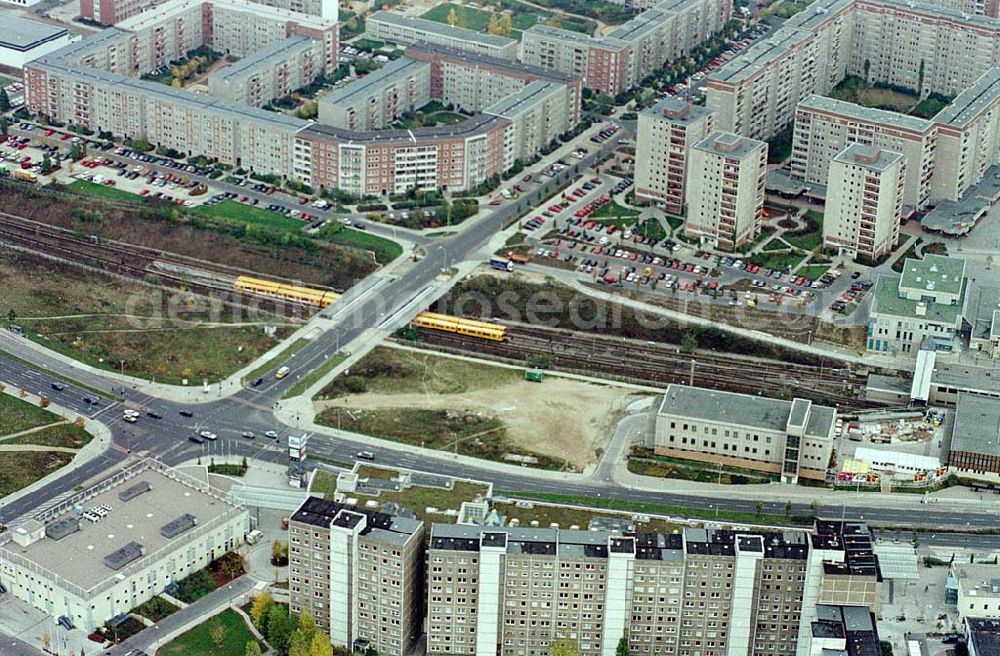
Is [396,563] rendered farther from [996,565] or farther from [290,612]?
[996,565]

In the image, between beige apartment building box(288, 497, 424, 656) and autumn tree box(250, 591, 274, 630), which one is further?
autumn tree box(250, 591, 274, 630)

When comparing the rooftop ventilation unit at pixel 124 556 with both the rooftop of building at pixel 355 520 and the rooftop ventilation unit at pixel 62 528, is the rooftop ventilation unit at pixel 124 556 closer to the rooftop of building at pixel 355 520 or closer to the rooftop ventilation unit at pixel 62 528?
the rooftop ventilation unit at pixel 62 528

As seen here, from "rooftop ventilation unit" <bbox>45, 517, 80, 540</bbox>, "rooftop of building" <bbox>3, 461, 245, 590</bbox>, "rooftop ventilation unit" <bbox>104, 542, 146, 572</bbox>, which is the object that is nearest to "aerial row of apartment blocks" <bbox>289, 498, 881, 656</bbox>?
"rooftop of building" <bbox>3, 461, 245, 590</bbox>

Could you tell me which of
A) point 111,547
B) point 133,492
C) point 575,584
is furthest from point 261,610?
point 575,584

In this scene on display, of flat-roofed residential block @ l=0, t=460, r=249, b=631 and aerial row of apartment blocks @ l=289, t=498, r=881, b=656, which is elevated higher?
aerial row of apartment blocks @ l=289, t=498, r=881, b=656

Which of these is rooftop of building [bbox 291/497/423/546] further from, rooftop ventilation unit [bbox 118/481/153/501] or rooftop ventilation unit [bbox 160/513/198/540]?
rooftop ventilation unit [bbox 118/481/153/501]

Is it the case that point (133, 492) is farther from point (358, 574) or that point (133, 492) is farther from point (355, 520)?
point (358, 574)

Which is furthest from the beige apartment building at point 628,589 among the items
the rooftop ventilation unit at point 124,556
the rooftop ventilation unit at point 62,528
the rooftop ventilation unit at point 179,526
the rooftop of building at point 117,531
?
the rooftop ventilation unit at point 62,528
